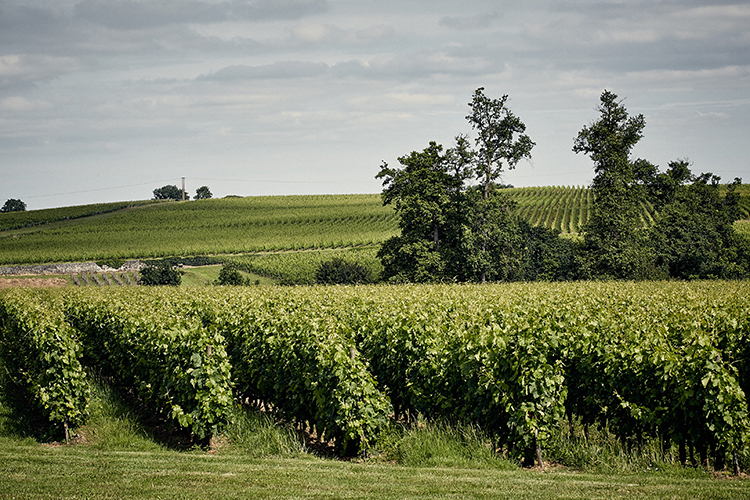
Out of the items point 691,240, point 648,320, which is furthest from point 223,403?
point 691,240

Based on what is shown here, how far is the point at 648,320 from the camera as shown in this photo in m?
12.3

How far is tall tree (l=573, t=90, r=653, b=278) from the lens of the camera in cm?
4528

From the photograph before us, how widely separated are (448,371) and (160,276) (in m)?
47.7

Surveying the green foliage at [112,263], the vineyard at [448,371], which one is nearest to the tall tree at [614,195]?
the vineyard at [448,371]

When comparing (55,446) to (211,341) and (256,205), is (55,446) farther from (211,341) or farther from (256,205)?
(256,205)

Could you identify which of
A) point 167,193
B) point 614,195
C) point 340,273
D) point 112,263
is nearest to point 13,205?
point 167,193

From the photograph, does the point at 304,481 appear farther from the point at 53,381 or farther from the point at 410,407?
the point at 53,381

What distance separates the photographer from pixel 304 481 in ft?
28.1

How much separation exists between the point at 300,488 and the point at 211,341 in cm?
454

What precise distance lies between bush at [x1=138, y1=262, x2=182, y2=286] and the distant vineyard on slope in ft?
79.4

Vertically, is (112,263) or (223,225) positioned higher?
(223,225)

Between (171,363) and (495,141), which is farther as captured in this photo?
(495,141)

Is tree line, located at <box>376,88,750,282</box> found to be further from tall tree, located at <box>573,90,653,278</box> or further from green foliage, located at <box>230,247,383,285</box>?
green foliage, located at <box>230,247,383,285</box>

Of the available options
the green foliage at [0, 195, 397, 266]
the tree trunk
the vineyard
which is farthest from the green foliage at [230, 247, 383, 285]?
the tree trunk
